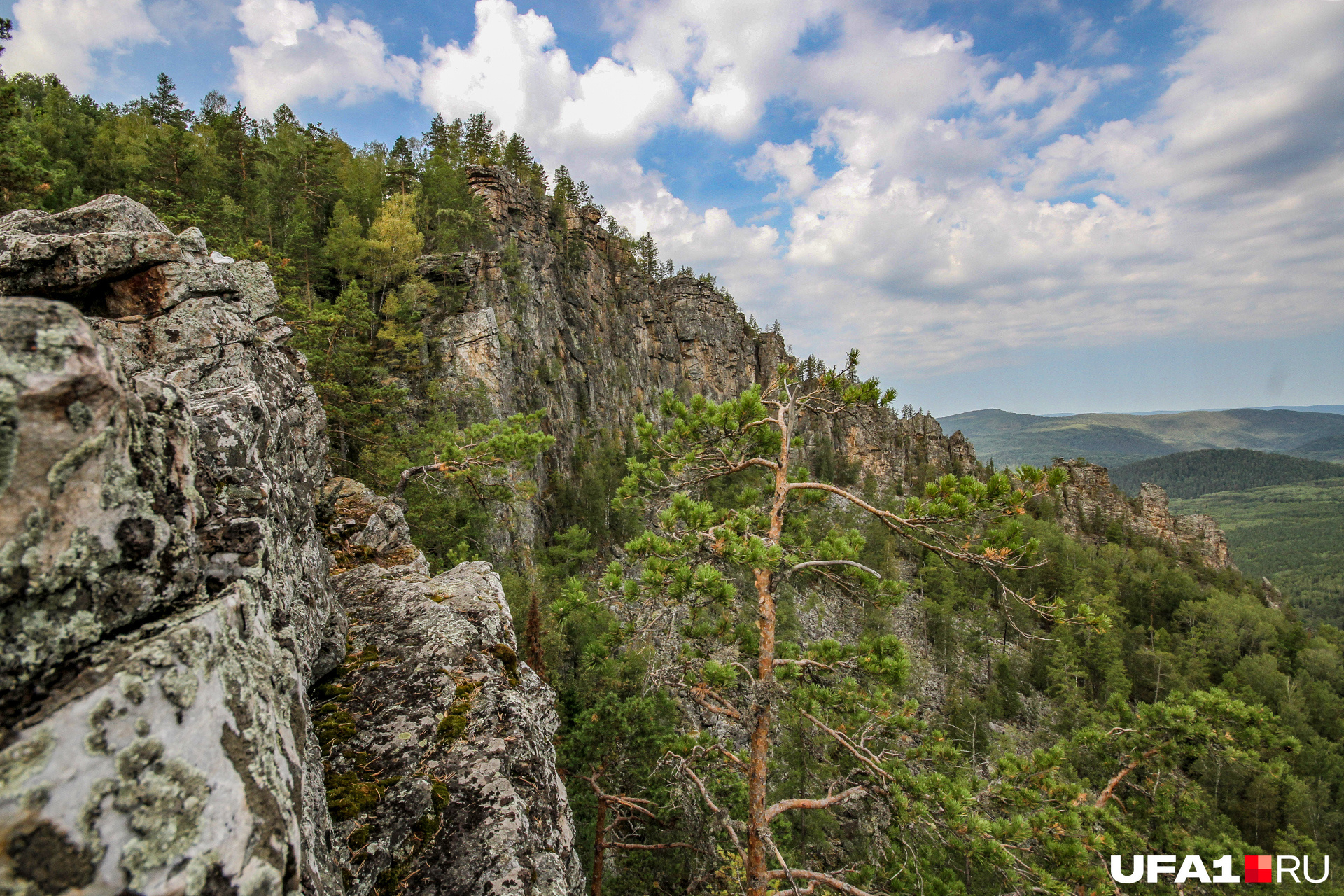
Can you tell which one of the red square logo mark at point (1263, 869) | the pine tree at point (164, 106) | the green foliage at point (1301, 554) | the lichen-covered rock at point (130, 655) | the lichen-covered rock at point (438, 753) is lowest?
the green foliage at point (1301, 554)

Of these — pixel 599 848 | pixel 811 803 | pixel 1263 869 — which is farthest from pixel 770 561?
pixel 1263 869

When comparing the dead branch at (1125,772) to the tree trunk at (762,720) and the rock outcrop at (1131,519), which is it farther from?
the rock outcrop at (1131,519)

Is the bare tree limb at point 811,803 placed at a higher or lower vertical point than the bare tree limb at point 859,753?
lower

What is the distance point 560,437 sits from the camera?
42.6 meters

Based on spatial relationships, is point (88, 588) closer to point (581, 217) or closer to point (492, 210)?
point (492, 210)

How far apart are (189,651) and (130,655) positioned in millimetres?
190

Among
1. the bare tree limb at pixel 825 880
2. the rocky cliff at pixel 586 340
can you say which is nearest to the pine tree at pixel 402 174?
the rocky cliff at pixel 586 340

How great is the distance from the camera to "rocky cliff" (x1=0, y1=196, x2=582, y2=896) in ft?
5.13

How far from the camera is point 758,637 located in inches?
278

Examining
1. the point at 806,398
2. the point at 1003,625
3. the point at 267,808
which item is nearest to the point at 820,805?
the point at 806,398

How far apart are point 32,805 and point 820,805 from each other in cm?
670

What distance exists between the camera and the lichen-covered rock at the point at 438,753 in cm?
358

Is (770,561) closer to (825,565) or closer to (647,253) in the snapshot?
(825,565)

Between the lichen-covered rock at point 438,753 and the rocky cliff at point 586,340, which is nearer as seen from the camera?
the lichen-covered rock at point 438,753
